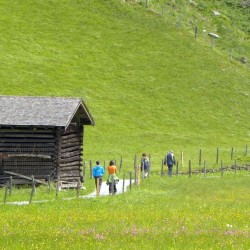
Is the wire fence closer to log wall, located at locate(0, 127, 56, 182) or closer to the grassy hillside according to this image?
the grassy hillside

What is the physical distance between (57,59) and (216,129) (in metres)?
22.7

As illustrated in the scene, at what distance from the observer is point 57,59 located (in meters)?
93.9

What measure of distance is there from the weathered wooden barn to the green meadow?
3037 mm

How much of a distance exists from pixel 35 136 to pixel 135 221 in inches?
780

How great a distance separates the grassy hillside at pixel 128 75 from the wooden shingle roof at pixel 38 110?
2080cm

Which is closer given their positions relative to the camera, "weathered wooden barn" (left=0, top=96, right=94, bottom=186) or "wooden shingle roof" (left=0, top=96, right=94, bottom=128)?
"wooden shingle roof" (left=0, top=96, right=94, bottom=128)

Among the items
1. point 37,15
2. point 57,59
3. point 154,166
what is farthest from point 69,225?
point 37,15

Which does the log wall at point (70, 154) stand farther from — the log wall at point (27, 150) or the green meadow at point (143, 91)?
the green meadow at point (143, 91)

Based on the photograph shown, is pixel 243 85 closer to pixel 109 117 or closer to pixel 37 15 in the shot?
pixel 109 117

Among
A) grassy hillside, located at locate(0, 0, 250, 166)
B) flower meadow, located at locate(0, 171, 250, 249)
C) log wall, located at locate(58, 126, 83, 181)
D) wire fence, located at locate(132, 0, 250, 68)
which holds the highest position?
wire fence, located at locate(132, 0, 250, 68)

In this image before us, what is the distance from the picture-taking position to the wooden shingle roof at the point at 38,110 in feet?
144

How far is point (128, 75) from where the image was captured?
92562 millimetres

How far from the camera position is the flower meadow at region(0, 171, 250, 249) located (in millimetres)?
21594

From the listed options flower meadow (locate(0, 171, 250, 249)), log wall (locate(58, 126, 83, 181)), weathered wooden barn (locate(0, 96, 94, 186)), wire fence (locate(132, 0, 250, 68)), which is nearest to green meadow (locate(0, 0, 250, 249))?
flower meadow (locate(0, 171, 250, 249))
